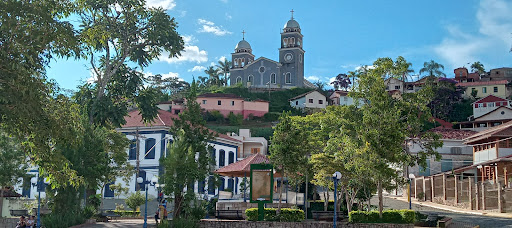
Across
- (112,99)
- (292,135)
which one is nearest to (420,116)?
(292,135)

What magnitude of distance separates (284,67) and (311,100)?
14007mm

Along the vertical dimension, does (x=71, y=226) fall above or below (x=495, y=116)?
below

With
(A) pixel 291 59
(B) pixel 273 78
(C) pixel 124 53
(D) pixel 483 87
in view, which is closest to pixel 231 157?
(C) pixel 124 53

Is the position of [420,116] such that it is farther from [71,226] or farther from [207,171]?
[71,226]

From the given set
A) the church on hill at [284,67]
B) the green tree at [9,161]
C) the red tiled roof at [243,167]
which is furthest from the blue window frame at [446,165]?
the church on hill at [284,67]

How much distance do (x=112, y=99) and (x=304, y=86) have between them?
7024cm

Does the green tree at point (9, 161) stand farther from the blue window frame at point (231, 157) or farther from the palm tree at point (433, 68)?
the palm tree at point (433, 68)

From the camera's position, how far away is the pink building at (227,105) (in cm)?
8206

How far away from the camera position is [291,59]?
97.6 meters

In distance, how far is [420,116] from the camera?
76.6 feet

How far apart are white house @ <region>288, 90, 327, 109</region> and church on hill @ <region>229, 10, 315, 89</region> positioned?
32.0 feet

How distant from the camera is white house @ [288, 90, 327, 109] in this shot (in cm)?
8656

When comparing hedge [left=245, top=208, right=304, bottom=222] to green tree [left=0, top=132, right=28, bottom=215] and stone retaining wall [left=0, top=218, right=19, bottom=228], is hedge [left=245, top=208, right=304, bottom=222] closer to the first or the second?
stone retaining wall [left=0, top=218, right=19, bottom=228]

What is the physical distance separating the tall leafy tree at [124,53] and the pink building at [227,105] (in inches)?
1904
